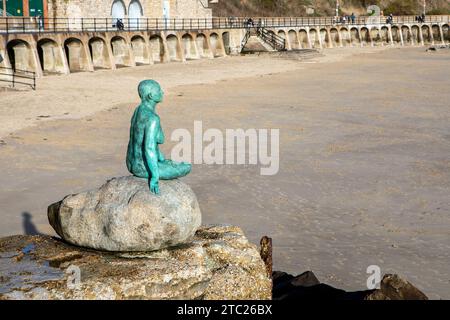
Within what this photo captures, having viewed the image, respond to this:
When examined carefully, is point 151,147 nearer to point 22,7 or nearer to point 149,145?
point 149,145

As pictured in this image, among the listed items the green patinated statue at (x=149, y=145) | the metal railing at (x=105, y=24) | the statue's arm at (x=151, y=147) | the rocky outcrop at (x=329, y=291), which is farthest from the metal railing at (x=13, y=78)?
the statue's arm at (x=151, y=147)

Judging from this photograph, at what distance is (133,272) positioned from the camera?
767cm

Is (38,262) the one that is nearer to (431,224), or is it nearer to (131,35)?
(431,224)

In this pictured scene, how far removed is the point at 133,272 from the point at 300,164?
14.4 metres

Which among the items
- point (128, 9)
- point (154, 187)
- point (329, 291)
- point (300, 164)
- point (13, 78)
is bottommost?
point (329, 291)

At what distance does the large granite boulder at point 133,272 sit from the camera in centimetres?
732

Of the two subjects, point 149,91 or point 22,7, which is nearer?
point 149,91

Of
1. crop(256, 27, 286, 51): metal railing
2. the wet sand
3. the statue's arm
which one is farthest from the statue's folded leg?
crop(256, 27, 286, 51): metal railing

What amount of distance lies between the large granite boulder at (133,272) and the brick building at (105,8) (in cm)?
4331

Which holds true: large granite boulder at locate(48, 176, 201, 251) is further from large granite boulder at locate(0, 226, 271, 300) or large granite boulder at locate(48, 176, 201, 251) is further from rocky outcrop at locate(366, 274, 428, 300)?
rocky outcrop at locate(366, 274, 428, 300)

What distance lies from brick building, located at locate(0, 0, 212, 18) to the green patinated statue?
43.0 meters

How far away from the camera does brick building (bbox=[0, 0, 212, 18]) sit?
4953 centimetres

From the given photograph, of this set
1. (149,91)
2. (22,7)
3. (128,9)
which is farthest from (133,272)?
(128,9)
